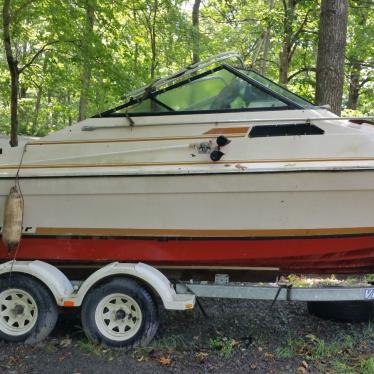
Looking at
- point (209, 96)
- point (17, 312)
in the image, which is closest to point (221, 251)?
point (209, 96)

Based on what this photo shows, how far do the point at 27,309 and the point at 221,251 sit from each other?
1811mm

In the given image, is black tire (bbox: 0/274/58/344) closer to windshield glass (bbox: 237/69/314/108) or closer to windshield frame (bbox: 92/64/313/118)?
windshield frame (bbox: 92/64/313/118)

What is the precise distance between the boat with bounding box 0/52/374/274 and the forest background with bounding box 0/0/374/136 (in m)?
2.48

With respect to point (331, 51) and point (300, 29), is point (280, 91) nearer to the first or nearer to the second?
point (331, 51)

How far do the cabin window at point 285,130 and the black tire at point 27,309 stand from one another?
7.56 feet

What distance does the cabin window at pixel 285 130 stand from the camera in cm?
404

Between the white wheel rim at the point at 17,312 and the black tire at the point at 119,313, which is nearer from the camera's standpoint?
the black tire at the point at 119,313

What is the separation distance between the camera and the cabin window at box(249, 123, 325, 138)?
4041mm

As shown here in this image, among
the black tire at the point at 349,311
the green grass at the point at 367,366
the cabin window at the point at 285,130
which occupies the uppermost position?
the cabin window at the point at 285,130

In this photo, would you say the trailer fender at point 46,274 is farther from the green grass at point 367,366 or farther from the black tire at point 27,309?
the green grass at point 367,366

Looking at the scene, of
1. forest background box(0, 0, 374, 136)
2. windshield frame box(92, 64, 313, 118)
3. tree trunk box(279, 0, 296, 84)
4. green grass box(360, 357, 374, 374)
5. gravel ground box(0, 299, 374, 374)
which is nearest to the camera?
green grass box(360, 357, 374, 374)

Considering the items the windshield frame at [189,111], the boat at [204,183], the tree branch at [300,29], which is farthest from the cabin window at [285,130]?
the tree branch at [300,29]

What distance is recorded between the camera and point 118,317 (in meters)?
4.15

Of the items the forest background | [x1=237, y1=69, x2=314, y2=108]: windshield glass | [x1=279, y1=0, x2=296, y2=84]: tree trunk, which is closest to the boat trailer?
[x1=237, y1=69, x2=314, y2=108]: windshield glass
